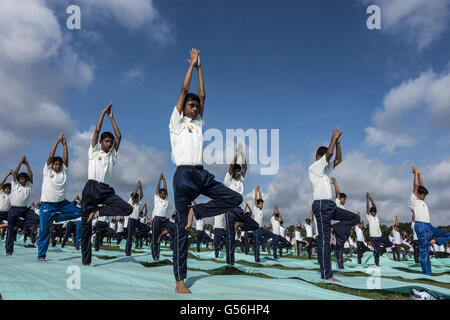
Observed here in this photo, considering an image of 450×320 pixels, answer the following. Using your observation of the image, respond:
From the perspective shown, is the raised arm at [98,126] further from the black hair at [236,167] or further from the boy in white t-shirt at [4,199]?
the boy in white t-shirt at [4,199]

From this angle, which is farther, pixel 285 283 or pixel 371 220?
pixel 371 220

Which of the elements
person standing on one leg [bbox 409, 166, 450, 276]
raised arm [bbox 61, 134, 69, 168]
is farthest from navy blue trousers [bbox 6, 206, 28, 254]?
person standing on one leg [bbox 409, 166, 450, 276]

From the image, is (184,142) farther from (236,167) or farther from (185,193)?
(236,167)

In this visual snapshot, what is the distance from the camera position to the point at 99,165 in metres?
6.88

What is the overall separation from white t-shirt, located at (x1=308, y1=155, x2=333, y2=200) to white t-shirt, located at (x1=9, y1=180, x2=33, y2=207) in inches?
382

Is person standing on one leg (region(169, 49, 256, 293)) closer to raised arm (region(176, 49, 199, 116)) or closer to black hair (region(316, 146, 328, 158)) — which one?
raised arm (region(176, 49, 199, 116))

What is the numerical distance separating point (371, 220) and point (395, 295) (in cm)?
976

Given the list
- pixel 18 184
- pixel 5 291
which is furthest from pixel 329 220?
pixel 18 184

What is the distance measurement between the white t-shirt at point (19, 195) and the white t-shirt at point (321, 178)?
31.8ft

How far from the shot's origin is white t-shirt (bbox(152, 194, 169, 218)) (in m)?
11.3

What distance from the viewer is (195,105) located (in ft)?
15.1

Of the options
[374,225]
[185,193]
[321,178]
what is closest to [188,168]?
[185,193]

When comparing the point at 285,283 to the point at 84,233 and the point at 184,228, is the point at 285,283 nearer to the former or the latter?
the point at 184,228

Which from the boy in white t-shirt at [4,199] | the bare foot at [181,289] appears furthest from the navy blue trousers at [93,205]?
the boy in white t-shirt at [4,199]
